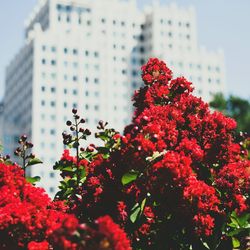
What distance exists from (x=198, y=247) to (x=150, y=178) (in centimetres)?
116

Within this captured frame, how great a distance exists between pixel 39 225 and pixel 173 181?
1447 millimetres

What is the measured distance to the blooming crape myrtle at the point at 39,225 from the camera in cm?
414

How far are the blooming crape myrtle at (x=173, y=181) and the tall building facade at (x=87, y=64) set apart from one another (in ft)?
286

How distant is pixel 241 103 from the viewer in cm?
6450

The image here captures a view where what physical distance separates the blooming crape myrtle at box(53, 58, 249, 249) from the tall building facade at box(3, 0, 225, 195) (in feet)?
286

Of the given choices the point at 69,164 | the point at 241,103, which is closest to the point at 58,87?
the point at 241,103

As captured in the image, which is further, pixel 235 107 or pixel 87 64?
pixel 87 64

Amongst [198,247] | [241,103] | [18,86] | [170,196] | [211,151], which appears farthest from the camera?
[18,86]

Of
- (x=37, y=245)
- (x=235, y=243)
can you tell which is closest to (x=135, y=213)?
(x=37, y=245)

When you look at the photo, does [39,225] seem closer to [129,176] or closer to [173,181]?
[129,176]

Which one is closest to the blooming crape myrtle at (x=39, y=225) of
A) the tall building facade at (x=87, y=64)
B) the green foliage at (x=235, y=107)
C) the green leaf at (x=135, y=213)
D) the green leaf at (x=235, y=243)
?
the green leaf at (x=135, y=213)

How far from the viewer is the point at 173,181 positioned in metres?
5.44

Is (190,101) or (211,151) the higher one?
(190,101)

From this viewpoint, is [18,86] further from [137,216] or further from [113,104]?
[137,216]
